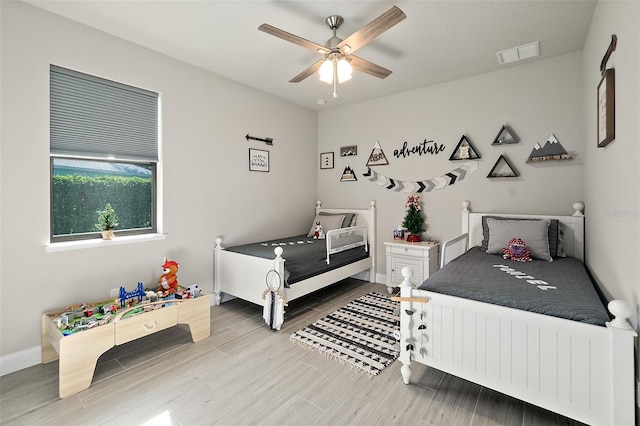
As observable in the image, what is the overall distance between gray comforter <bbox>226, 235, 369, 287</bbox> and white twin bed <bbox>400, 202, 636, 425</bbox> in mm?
1315

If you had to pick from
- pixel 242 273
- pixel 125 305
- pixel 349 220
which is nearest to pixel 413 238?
pixel 349 220

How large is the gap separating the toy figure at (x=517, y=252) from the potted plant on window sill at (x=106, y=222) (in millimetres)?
3447

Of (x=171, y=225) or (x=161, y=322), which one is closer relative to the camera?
(x=161, y=322)

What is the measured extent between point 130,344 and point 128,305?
1.23 feet

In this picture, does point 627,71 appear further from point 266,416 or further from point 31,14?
point 31,14

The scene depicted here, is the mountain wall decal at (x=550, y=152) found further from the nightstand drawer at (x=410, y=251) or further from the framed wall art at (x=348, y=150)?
the framed wall art at (x=348, y=150)

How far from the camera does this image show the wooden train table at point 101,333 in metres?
1.84

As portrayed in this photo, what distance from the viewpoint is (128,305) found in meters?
2.36

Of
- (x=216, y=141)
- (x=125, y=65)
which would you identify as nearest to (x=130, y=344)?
(x=216, y=141)

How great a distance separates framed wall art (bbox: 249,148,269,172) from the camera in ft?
12.3

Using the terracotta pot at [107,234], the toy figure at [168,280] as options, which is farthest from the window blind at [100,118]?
the toy figure at [168,280]

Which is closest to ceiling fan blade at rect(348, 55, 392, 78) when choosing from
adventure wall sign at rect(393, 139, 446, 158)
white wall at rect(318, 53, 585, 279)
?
white wall at rect(318, 53, 585, 279)

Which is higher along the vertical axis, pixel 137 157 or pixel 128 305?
pixel 137 157

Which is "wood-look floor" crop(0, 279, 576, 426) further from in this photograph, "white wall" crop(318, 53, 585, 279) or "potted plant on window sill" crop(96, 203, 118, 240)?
"white wall" crop(318, 53, 585, 279)
